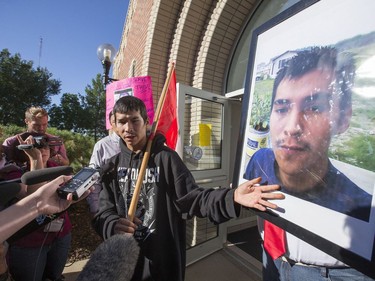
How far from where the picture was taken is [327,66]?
2.39 ft

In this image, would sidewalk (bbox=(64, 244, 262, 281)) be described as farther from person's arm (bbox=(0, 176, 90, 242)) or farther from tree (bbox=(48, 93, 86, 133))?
tree (bbox=(48, 93, 86, 133))

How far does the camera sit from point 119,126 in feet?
5.24

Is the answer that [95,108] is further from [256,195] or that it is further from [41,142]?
[256,195]

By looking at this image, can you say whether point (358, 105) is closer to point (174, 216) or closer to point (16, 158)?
point (174, 216)

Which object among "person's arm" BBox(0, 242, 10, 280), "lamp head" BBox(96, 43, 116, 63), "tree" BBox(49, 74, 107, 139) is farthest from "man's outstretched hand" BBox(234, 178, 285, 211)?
"tree" BBox(49, 74, 107, 139)

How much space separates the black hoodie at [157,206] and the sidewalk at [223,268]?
1.95 metres

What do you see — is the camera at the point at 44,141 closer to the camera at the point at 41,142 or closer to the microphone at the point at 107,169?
the camera at the point at 41,142

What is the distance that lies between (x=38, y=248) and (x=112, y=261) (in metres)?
1.69

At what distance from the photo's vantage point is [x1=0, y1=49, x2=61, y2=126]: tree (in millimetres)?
26594

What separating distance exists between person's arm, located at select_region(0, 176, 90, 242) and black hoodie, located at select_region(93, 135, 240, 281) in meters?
0.48

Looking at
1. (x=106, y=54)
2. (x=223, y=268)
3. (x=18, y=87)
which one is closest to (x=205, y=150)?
(x=223, y=268)

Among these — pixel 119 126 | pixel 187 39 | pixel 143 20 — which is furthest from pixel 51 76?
pixel 119 126

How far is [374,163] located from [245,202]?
0.52 metres

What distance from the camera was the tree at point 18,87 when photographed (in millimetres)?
26594
